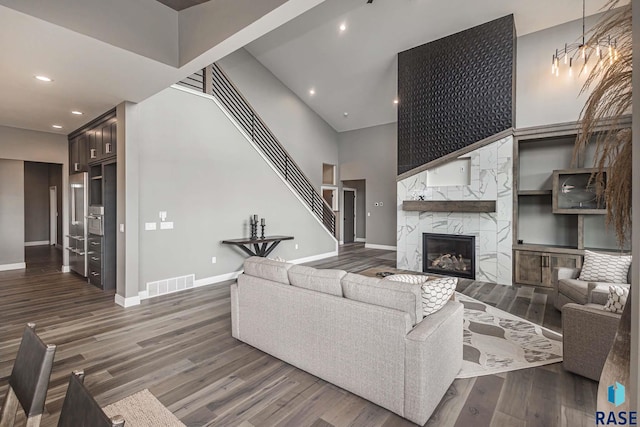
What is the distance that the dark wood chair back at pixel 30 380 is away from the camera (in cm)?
106

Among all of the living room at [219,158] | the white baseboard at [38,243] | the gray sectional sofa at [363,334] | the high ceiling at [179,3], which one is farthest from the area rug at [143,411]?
the white baseboard at [38,243]

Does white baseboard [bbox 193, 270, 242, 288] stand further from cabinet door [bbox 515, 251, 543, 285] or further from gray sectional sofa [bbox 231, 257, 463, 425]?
cabinet door [bbox 515, 251, 543, 285]

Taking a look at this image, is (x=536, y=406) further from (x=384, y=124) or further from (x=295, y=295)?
(x=384, y=124)

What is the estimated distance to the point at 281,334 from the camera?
9.14ft

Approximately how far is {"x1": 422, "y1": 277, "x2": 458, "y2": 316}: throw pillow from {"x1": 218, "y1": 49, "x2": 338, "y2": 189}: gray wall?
281 inches

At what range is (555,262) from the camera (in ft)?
17.2

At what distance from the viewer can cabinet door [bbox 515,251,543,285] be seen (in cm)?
536

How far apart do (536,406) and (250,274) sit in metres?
2.56

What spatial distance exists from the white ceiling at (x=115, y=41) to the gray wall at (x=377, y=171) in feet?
23.5

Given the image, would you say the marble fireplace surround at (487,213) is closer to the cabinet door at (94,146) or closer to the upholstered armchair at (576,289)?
the upholstered armchair at (576,289)

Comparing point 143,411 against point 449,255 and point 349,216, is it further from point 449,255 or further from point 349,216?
point 349,216

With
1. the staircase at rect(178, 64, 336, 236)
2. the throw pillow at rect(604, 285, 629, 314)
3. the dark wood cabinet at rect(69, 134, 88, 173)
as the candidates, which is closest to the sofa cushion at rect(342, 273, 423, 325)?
the throw pillow at rect(604, 285, 629, 314)

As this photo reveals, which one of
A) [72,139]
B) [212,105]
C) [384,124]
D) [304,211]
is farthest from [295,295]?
[384,124]

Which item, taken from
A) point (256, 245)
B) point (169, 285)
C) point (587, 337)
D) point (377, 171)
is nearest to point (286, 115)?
point (377, 171)
